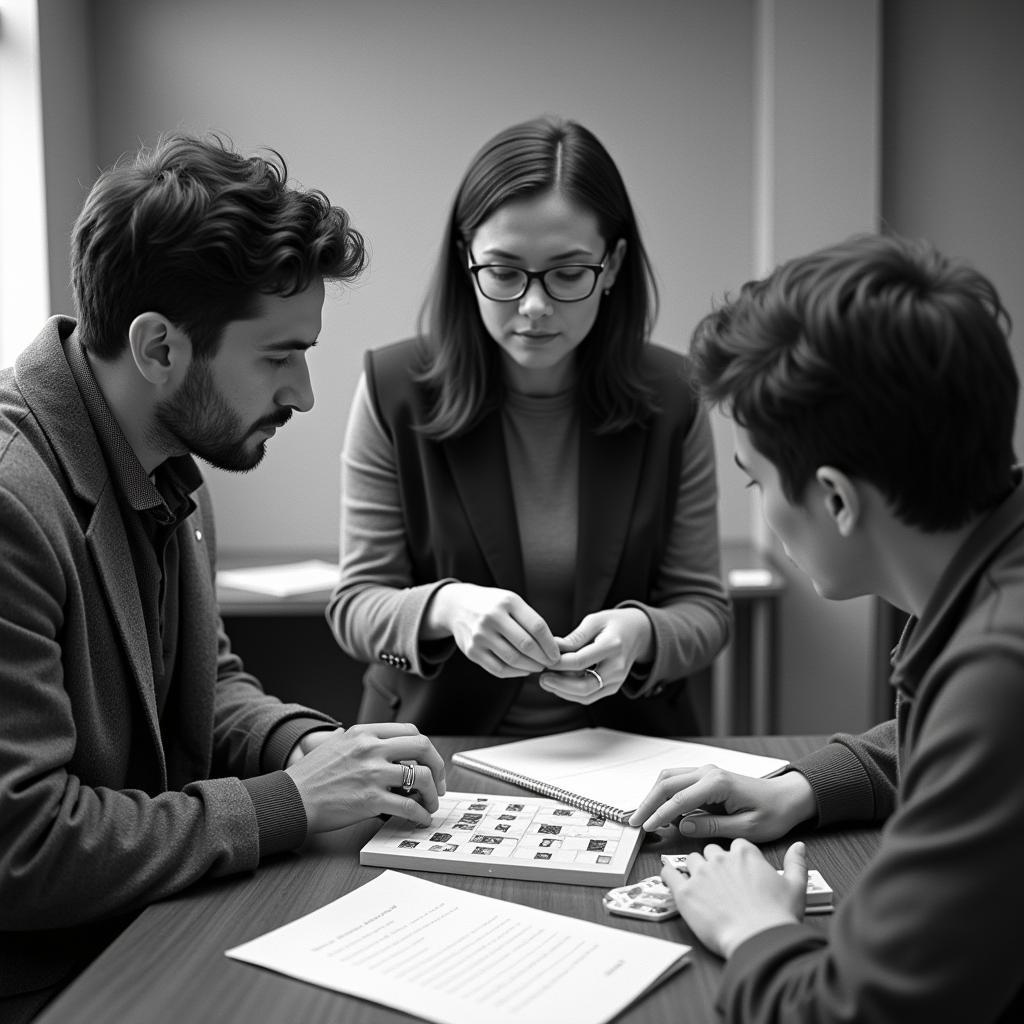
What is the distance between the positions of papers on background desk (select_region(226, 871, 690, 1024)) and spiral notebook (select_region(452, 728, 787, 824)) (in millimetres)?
282

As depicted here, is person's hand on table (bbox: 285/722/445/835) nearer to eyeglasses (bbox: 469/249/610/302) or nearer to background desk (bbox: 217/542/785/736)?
eyeglasses (bbox: 469/249/610/302)

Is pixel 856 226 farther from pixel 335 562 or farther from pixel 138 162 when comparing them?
pixel 138 162

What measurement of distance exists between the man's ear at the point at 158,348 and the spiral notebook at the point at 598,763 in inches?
24.7

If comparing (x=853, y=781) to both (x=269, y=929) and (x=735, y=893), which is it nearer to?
(x=735, y=893)

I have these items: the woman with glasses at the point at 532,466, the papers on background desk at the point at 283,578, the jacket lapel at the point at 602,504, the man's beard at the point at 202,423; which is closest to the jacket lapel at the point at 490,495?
the woman with glasses at the point at 532,466

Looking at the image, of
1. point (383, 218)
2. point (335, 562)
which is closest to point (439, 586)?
point (335, 562)

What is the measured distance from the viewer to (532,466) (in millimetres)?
2025

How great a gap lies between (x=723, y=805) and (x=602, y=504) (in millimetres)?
703

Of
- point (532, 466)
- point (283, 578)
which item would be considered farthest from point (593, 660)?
point (283, 578)

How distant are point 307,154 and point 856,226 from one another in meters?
1.73

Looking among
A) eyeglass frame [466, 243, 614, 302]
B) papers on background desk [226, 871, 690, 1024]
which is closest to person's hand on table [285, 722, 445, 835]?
papers on background desk [226, 871, 690, 1024]

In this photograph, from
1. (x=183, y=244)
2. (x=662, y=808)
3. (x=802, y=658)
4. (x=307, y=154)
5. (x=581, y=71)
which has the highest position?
(x=581, y=71)

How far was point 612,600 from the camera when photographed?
6.36 feet

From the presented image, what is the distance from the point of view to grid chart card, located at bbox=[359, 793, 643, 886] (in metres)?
1.19
